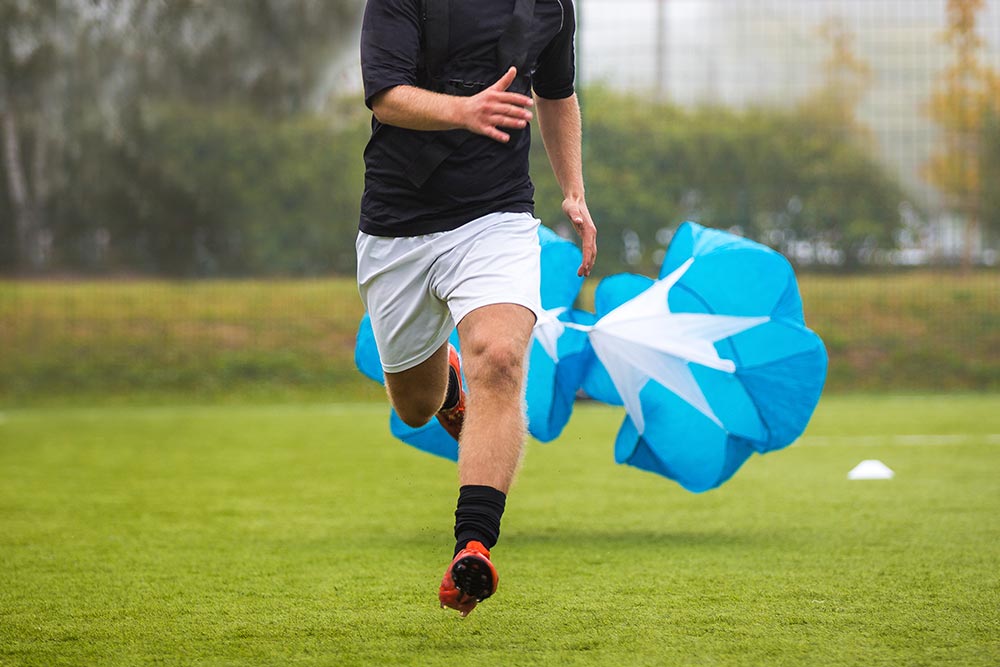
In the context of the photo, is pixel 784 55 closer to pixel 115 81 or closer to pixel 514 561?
pixel 115 81

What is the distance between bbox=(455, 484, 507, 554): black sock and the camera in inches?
117

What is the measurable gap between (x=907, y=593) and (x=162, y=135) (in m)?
11.8

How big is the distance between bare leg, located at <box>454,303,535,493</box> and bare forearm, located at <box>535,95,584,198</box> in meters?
0.76

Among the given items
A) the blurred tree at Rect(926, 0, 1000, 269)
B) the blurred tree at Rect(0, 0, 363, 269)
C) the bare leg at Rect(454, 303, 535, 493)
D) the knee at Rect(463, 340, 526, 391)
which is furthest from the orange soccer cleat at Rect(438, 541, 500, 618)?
the blurred tree at Rect(926, 0, 1000, 269)

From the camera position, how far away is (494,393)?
10.7 feet

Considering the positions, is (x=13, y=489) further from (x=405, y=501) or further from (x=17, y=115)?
(x=17, y=115)

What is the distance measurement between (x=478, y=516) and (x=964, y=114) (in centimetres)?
1264

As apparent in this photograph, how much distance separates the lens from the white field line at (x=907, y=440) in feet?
26.3

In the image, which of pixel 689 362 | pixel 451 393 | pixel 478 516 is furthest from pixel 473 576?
pixel 689 362

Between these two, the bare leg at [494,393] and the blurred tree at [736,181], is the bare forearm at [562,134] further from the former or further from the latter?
the blurred tree at [736,181]

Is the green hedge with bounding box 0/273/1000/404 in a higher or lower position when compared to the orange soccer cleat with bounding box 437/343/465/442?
lower

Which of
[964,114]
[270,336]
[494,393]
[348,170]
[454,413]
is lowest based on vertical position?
[270,336]

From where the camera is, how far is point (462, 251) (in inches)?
139

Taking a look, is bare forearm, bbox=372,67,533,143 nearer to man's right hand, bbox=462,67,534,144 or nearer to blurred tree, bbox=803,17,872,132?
man's right hand, bbox=462,67,534,144
